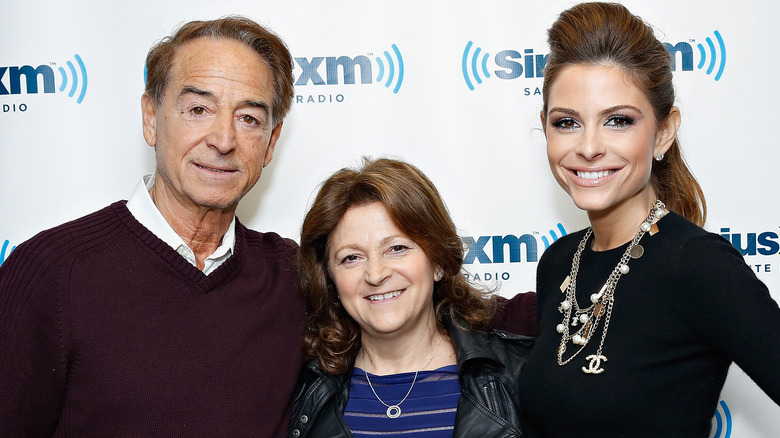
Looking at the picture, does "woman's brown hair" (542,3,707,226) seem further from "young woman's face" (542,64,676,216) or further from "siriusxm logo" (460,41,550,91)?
"siriusxm logo" (460,41,550,91)

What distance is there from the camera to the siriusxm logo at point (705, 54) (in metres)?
2.42

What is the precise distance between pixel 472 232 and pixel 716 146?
0.84 m

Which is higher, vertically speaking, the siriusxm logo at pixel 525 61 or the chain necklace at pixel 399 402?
Answer: the siriusxm logo at pixel 525 61

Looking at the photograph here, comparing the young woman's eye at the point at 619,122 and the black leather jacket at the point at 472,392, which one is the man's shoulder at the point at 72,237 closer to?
the black leather jacket at the point at 472,392

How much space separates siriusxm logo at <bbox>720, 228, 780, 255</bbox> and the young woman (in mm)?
723

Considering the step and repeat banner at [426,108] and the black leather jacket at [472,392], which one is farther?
the step and repeat banner at [426,108]

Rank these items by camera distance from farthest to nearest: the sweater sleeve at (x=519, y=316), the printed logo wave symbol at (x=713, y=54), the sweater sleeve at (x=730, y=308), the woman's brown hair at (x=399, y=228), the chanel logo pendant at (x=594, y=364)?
the printed logo wave symbol at (x=713, y=54) → the sweater sleeve at (x=519, y=316) → the woman's brown hair at (x=399, y=228) → the chanel logo pendant at (x=594, y=364) → the sweater sleeve at (x=730, y=308)

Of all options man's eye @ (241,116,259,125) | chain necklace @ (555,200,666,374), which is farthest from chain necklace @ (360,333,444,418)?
man's eye @ (241,116,259,125)

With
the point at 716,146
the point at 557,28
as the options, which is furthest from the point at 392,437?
the point at 716,146

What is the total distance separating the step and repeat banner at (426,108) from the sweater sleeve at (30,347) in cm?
86

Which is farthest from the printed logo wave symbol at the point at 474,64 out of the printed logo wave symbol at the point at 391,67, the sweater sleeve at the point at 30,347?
the sweater sleeve at the point at 30,347

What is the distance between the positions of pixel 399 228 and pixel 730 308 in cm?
82

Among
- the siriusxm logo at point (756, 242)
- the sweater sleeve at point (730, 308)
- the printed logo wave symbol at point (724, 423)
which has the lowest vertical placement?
the printed logo wave symbol at point (724, 423)

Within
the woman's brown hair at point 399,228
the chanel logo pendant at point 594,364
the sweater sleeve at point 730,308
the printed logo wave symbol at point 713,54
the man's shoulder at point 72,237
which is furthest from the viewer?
the printed logo wave symbol at point 713,54
